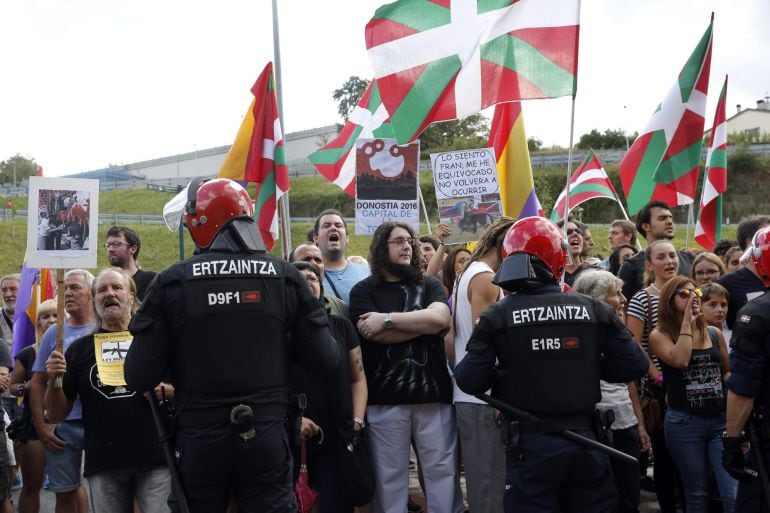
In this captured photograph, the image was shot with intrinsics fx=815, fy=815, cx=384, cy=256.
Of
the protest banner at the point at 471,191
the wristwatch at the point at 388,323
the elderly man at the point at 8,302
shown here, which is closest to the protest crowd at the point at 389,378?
the wristwatch at the point at 388,323

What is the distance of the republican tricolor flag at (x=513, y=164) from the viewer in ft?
23.5

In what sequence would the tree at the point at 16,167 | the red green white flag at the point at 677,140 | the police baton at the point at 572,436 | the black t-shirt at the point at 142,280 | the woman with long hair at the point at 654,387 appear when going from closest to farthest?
1. the police baton at the point at 572,436
2. the woman with long hair at the point at 654,387
3. the black t-shirt at the point at 142,280
4. the red green white flag at the point at 677,140
5. the tree at the point at 16,167

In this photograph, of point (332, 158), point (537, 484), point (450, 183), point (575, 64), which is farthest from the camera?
point (332, 158)

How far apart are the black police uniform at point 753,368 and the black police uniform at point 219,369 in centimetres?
236

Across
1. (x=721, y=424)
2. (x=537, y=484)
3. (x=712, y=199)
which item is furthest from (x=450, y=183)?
(x=712, y=199)

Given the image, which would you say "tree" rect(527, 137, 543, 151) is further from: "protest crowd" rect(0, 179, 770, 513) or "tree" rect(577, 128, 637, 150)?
"protest crowd" rect(0, 179, 770, 513)

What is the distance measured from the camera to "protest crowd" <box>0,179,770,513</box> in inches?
153

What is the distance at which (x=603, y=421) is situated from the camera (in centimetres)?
421

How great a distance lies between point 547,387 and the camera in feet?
13.4

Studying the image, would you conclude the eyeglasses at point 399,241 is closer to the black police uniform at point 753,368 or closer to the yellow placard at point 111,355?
the yellow placard at point 111,355

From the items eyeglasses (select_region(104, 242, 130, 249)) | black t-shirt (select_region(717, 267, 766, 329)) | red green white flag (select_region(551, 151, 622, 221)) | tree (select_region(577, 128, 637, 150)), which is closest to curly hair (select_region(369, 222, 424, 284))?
black t-shirt (select_region(717, 267, 766, 329))

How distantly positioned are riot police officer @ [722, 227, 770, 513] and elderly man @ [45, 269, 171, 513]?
326 cm

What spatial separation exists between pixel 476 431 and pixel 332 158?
4.96 meters

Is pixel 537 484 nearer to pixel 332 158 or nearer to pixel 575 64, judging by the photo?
pixel 575 64
